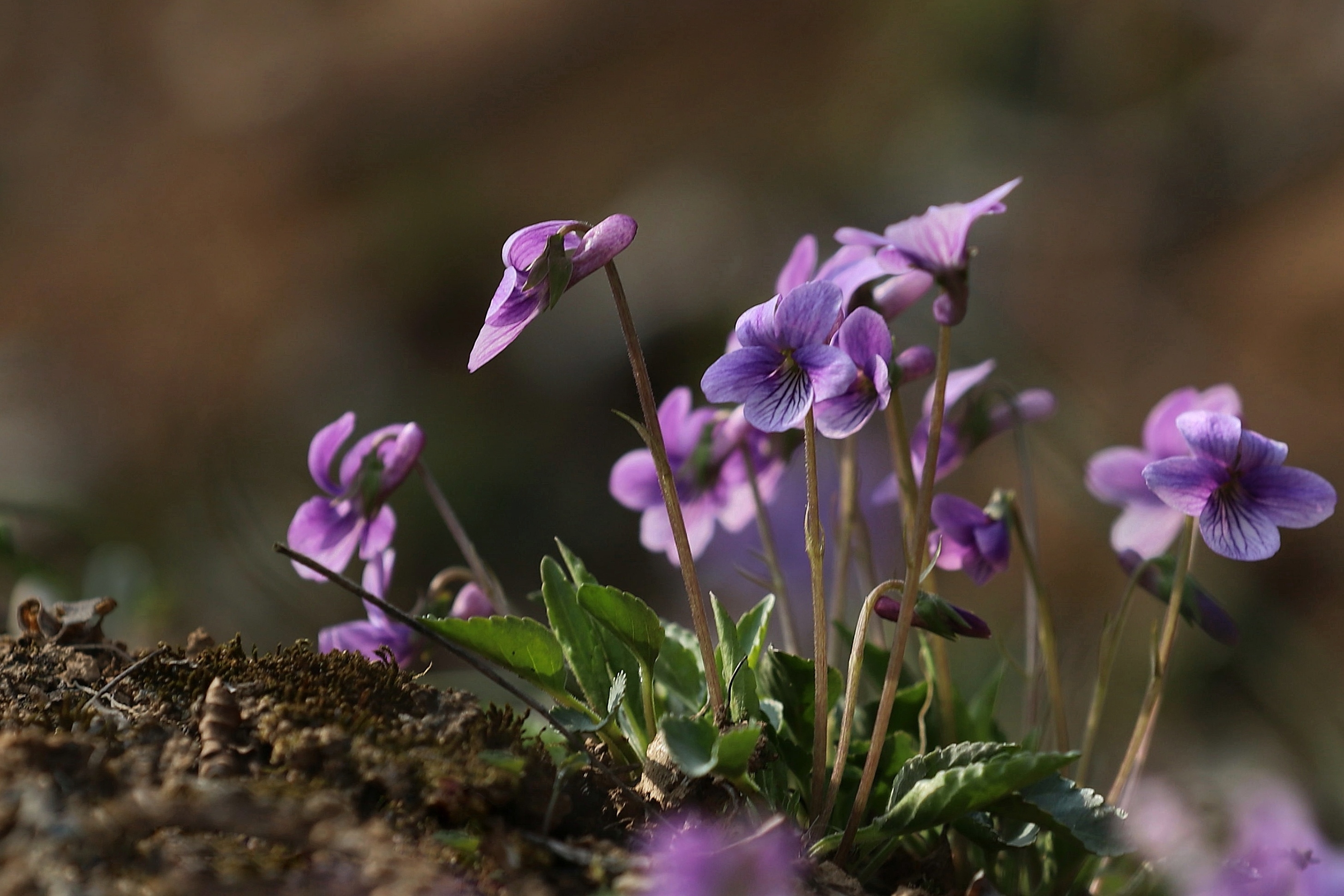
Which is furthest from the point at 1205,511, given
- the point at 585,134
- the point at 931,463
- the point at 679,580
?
the point at 585,134

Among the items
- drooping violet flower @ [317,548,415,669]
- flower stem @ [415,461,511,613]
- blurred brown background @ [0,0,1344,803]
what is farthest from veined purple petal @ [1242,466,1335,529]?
blurred brown background @ [0,0,1344,803]

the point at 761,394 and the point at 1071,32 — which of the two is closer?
the point at 761,394

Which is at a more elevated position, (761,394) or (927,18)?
(761,394)

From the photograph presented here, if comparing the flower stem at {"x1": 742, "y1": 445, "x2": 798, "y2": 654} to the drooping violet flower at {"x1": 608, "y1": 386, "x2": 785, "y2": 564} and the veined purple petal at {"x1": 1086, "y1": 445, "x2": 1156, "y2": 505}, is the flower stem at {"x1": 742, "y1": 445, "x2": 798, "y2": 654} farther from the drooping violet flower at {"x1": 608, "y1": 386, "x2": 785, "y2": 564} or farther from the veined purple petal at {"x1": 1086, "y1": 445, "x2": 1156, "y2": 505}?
the veined purple petal at {"x1": 1086, "y1": 445, "x2": 1156, "y2": 505}

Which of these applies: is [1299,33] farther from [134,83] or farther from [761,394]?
[134,83]

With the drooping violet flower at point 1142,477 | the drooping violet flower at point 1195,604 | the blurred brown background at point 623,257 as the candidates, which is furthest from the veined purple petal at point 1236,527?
the blurred brown background at point 623,257

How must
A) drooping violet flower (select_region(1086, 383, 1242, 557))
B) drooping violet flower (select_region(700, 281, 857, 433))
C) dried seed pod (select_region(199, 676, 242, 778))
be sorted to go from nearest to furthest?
dried seed pod (select_region(199, 676, 242, 778)) < drooping violet flower (select_region(700, 281, 857, 433)) < drooping violet flower (select_region(1086, 383, 1242, 557))

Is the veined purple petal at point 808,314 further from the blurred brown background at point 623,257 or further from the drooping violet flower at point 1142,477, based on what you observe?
the blurred brown background at point 623,257
